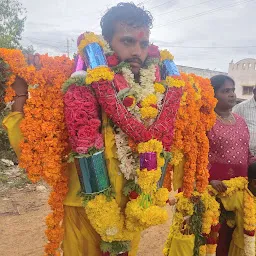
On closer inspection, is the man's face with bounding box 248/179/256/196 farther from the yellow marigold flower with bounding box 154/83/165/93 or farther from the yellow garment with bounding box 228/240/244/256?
the yellow marigold flower with bounding box 154/83/165/93

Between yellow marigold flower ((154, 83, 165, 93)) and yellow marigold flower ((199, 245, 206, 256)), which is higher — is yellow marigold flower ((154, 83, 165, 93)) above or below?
above

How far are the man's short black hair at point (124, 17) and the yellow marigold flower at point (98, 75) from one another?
0.40 m

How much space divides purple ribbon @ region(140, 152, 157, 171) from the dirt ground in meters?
2.78

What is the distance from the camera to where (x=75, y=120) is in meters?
2.08

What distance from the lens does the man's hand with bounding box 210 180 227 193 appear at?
132 inches

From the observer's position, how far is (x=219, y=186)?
336cm

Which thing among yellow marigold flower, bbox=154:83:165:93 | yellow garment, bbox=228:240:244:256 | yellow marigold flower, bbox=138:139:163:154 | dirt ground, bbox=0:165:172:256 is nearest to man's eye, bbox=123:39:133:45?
yellow marigold flower, bbox=154:83:165:93

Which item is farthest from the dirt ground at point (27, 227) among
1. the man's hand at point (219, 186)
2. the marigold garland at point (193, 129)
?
the marigold garland at point (193, 129)

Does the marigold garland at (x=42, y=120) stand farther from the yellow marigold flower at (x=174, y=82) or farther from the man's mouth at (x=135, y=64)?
the yellow marigold flower at (x=174, y=82)

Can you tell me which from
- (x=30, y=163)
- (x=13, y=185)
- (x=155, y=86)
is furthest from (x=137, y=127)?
(x=13, y=185)

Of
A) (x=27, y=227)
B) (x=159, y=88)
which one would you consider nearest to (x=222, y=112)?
(x=159, y=88)

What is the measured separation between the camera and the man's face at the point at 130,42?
90.6 inches

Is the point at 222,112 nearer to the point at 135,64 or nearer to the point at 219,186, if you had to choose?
the point at 219,186

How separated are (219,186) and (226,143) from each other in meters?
0.46
